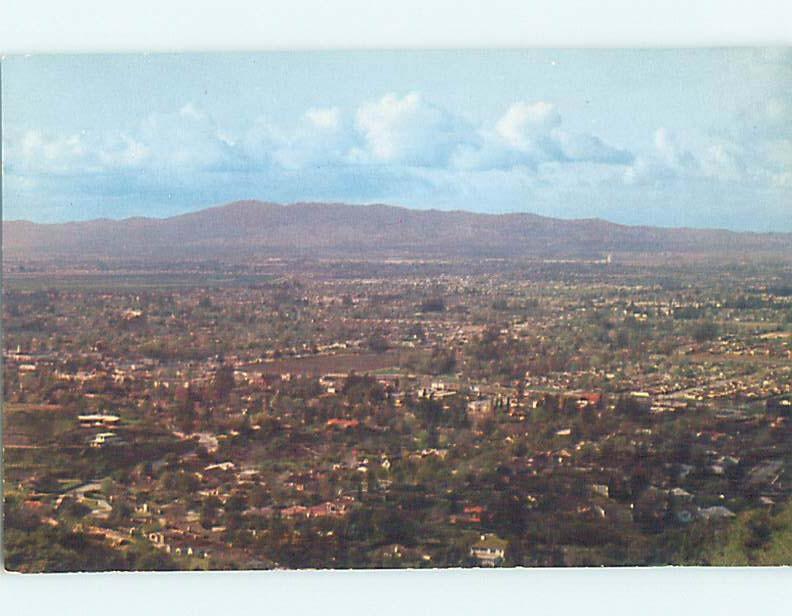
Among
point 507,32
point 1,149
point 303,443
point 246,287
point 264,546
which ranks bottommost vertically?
point 264,546

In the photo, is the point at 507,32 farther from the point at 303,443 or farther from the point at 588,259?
the point at 303,443

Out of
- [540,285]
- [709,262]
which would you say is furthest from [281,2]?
[709,262]

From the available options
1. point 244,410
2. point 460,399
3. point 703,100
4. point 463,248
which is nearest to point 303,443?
point 244,410

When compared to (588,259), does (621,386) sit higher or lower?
lower

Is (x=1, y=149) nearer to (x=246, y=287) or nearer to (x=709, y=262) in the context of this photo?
(x=246, y=287)

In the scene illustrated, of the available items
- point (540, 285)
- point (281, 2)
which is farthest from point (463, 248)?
point (281, 2)

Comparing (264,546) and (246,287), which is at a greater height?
(246,287)
